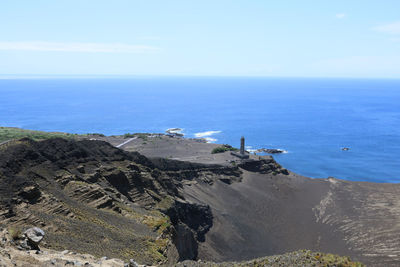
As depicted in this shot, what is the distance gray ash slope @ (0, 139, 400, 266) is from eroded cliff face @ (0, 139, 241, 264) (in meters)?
0.07

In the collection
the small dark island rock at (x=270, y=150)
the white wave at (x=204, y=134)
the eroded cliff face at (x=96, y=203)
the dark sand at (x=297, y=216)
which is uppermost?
the eroded cliff face at (x=96, y=203)

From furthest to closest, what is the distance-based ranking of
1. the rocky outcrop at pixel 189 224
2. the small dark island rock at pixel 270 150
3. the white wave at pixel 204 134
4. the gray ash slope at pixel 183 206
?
the white wave at pixel 204 134 → the small dark island rock at pixel 270 150 → the rocky outcrop at pixel 189 224 → the gray ash slope at pixel 183 206

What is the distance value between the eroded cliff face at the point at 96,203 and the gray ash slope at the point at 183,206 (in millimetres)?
74

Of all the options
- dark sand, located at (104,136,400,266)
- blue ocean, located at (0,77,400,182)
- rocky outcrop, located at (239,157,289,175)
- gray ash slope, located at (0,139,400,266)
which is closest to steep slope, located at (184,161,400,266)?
dark sand, located at (104,136,400,266)

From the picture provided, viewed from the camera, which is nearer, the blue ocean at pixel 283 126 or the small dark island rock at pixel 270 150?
the blue ocean at pixel 283 126

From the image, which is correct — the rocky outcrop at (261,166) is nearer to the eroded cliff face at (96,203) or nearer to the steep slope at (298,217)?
the steep slope at (298,217)

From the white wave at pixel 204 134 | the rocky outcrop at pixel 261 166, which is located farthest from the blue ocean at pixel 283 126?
the rocky outcrop at pixel 261 166

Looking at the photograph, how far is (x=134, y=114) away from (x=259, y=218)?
115 m

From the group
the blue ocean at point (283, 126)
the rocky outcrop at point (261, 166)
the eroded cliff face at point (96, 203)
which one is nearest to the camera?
the eroded cliff face at point (96, 203)

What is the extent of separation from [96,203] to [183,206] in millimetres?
13485

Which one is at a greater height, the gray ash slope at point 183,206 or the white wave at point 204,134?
the gray ash slope at point 183,206

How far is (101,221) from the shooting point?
2222 centimetres

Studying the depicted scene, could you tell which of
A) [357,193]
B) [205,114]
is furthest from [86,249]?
[205,114]

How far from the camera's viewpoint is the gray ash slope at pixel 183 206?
68.2ft
